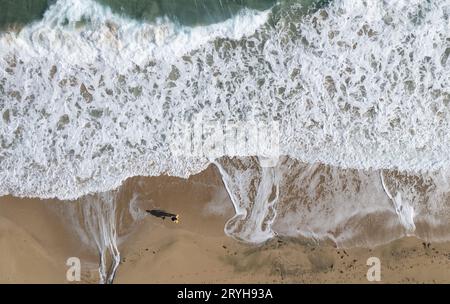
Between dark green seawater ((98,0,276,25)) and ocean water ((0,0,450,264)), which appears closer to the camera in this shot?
ocean water ((0,0,450,264))

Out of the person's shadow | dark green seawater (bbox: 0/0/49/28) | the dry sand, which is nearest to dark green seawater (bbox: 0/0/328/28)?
dark green seawater (bbox: 0/0/49/28)

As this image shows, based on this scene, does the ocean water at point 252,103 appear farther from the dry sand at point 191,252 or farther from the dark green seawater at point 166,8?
the dry sand at point 191,252

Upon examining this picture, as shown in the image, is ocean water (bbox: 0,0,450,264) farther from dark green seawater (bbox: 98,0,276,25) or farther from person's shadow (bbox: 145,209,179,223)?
person's shadow (bbox: 145,209,179,223)

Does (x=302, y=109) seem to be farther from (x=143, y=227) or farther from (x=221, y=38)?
(x=143, y=227)

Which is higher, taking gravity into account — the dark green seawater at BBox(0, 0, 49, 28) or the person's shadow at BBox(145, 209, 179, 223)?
the dark green seawater at BBox(0, 0, 49, 28)

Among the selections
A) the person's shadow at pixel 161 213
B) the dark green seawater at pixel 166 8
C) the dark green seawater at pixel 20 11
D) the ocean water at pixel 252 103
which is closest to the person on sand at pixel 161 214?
the person's shadow at pixel 161 213

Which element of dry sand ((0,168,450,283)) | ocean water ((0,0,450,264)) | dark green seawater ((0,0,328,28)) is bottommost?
dry sand ((0,168,450,283))

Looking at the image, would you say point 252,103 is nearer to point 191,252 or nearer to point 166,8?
point 166,8
